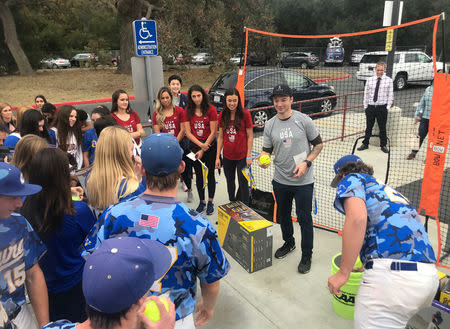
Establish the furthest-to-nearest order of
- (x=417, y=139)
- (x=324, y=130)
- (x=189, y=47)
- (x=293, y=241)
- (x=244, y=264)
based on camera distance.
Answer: (x=189, y=47) < (x=324, y=130) < (x=417, y=139) < (x=293, y=241) < (x=244, y=264)

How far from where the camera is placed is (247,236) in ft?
11.6

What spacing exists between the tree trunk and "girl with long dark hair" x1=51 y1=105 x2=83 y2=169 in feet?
88.7

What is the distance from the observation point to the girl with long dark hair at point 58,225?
6.64 feet

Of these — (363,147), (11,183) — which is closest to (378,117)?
(363,147)

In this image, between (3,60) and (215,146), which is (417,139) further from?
(3,60)

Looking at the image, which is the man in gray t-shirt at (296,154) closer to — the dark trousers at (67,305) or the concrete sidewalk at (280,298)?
the concrete sidewalk at (280,298)

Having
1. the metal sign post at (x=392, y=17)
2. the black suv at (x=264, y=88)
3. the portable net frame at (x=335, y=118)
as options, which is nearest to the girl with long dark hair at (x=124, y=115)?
the portable net frame at (x=335, y=118)

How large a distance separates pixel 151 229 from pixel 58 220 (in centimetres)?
78

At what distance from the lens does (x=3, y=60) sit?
29266mm

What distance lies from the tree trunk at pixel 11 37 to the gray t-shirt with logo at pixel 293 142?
2905cm

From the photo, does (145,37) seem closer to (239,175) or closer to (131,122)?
(131,122)

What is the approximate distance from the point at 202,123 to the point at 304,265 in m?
2.28

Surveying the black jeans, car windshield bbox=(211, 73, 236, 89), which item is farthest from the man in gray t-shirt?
car windshield bbox=(211, 73, 236, 89)

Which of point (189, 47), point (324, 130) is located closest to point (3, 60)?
point (189, 47)
